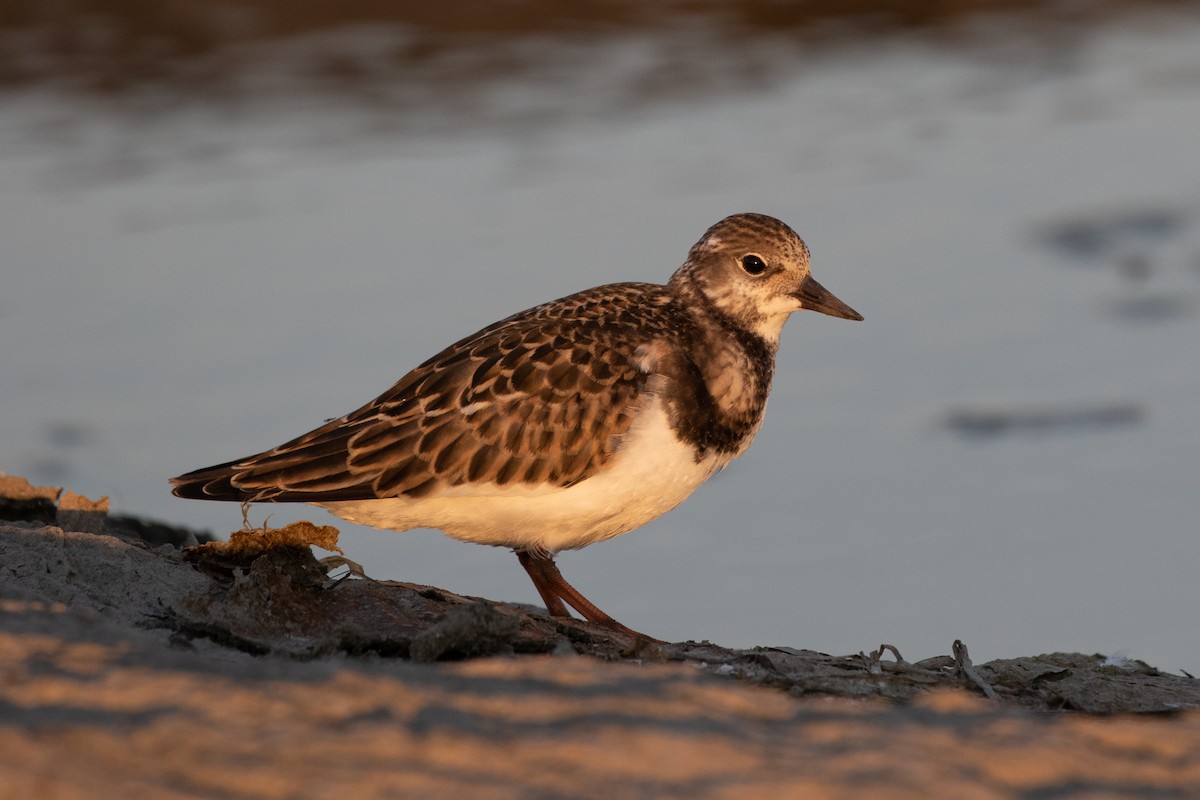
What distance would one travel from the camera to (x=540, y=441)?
478cm

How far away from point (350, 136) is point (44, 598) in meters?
7.70

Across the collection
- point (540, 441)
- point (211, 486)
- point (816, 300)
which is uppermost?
point (816, 300)

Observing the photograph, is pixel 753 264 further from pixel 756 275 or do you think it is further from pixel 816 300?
pixel 816 300

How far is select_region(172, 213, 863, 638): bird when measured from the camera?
Answer: 15.6 feet

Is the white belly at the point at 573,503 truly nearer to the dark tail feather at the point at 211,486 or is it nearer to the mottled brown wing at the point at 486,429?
the mottled brown wing at the point at 486,429

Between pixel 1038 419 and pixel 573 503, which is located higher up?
pixel 1038 419

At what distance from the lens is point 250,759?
270 cm

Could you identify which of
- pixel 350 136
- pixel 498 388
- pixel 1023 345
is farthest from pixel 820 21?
pixel 498 388

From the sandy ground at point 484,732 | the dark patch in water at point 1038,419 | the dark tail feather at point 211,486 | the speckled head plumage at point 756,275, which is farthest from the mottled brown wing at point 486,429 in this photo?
the dark patch in water at point 1038,419

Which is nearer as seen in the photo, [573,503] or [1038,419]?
[573,503]

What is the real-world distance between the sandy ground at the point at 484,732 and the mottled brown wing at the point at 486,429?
1239mm

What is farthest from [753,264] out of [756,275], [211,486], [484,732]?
[484,732]

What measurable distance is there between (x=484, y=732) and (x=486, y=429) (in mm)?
2015

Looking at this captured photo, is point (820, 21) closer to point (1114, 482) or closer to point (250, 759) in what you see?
point (1114, 482)
